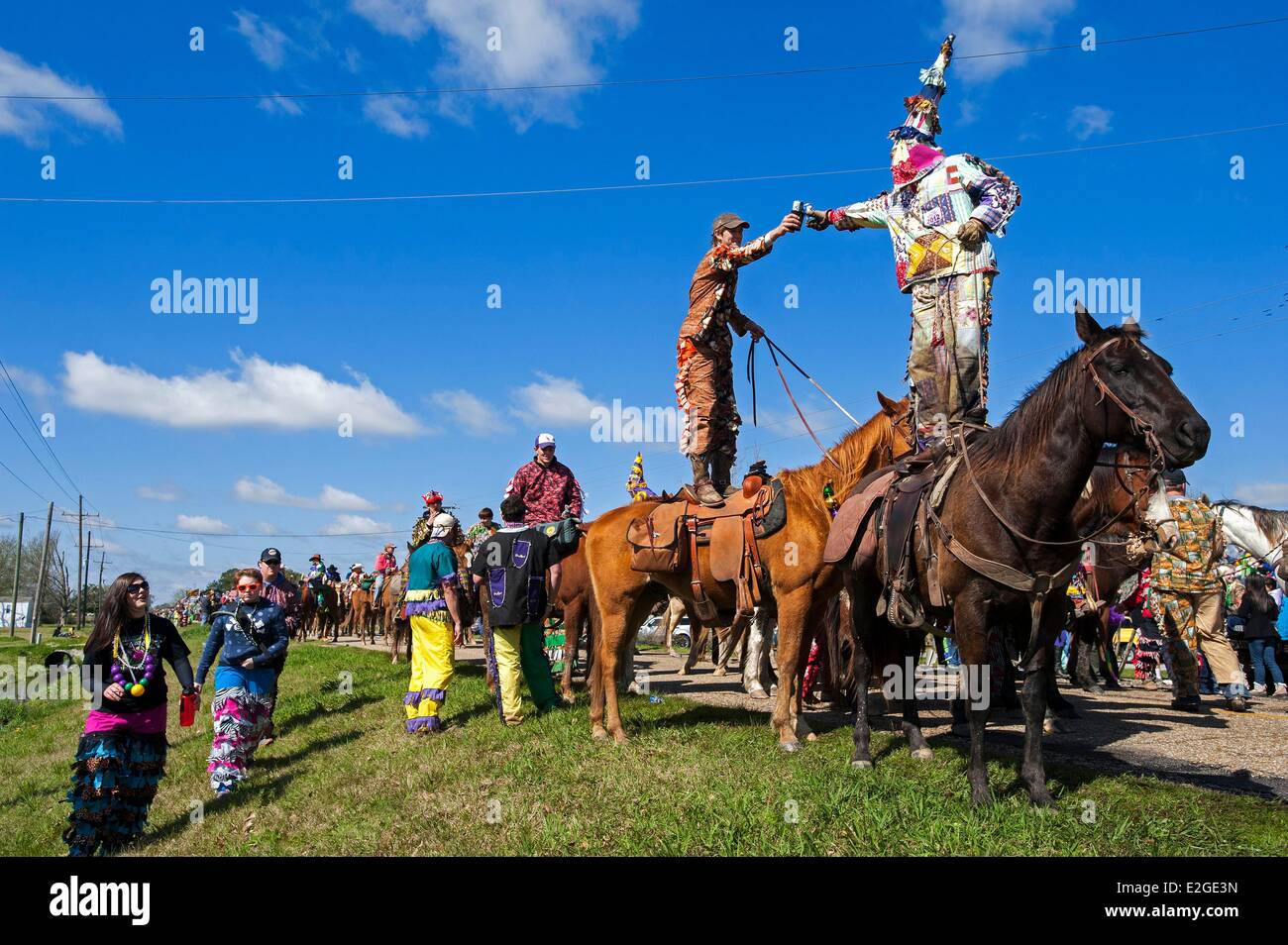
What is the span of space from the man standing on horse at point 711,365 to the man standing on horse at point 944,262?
3.20 ft

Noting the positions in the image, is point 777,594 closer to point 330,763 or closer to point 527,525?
point 527,525

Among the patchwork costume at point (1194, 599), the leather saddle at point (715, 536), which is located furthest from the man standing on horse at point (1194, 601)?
the leather saddle at point (715, 536)

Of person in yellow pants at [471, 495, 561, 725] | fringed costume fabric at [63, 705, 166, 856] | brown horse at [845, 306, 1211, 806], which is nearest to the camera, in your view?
brown horse at [845, 306, 1211, 806]

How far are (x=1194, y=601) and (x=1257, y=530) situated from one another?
156 cm

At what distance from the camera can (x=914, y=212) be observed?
8141mm

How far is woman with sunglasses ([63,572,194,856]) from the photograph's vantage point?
7090 millimetres

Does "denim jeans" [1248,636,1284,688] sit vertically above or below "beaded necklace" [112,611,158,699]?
below

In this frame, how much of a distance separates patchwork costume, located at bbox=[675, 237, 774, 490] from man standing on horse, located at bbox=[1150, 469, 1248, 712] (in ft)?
18.2

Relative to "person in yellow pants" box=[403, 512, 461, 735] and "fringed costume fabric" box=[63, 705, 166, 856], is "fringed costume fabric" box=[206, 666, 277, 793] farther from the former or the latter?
"person in yellow pants" box=[403, 512, 461, 735]

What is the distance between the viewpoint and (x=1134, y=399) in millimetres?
5020

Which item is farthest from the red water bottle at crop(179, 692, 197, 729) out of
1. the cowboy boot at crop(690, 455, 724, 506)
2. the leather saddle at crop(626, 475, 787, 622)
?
the cowboy boot at crop(690, 455, 724, 506)

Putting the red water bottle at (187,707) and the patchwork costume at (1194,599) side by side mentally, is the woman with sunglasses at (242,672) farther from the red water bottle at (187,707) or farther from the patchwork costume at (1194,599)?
the patchwork costume at (1194,599)

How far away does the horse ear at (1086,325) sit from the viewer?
5.28 m
